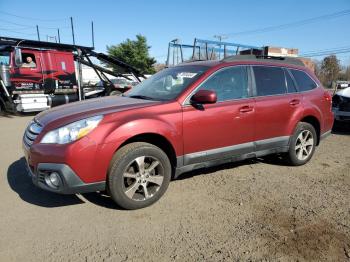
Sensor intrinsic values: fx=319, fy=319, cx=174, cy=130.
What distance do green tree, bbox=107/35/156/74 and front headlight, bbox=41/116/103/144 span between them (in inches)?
1794

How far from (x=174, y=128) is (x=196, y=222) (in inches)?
43.5

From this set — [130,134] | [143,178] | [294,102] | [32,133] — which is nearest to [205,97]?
[130,134]

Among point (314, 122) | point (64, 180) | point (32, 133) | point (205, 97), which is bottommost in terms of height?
point (64, 180)

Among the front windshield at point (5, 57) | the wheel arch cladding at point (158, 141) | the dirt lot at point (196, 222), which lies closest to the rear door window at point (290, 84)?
the dirt lot at point (196, 222)

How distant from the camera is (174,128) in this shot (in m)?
3.78

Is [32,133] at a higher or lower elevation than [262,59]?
lower

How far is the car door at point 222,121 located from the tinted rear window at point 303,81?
1.22 metres

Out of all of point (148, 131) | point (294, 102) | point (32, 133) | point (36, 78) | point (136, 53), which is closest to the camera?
point (148, 131)

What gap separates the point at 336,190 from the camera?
430cm

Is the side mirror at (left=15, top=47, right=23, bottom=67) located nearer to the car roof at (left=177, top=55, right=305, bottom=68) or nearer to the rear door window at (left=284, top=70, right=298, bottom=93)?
A: the car roof at (left=177, top=55, right=305, bottom=68)

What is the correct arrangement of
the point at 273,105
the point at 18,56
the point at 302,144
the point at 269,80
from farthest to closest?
the point at 18,56, the point at 302,144, the point at 269,80, the point at 273,105

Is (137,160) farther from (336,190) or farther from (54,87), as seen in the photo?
(54,87)

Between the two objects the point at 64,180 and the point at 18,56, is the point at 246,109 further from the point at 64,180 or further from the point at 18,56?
the point at 18,56

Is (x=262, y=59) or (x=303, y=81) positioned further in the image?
(x=303, y=81)
